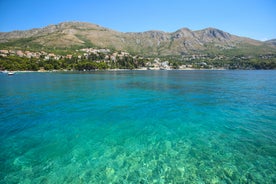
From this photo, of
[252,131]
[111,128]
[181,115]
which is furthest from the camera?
[181,115]

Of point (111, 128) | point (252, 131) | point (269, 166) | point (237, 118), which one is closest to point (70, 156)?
point (111, 128)

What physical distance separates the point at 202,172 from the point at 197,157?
64.8 inches

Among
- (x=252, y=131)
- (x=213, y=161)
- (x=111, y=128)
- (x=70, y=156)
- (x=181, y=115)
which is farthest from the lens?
(x=181, y=115)

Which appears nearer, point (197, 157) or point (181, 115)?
point (197, 157)

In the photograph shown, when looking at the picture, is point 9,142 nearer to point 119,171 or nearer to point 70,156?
point 70,156

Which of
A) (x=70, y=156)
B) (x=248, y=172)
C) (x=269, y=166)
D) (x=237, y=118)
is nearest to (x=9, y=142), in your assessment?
(x=70, y=156)

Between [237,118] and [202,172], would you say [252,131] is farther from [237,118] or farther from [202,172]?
[202,172]

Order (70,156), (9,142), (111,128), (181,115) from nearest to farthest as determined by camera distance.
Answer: (70,156), (9,142), (111,128), (181,115)

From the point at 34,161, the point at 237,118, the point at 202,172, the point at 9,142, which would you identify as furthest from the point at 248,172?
the point at 9,142

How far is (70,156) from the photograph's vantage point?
1139 cm

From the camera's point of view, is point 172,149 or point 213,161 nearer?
point 213,161

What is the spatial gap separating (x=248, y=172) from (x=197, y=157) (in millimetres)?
2940

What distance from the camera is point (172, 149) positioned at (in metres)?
12.3

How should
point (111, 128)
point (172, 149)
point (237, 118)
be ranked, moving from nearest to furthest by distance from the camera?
1. point (172, 149)
2. point (111, 128)
3. point (237, 118)
